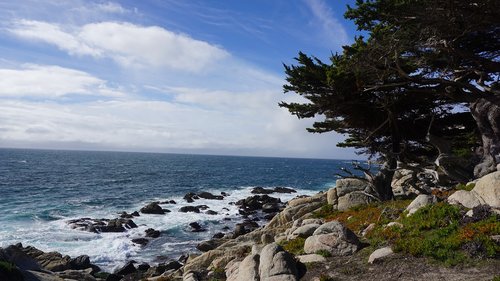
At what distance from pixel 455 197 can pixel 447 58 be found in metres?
6.25

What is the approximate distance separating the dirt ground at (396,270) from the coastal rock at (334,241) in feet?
1.14

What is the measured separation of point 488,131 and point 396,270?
1086 centimetres

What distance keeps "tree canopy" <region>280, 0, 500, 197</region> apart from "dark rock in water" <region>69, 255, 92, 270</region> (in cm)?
1589

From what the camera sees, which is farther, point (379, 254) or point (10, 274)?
point (10, 274)

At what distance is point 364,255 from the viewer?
10773 millimetres

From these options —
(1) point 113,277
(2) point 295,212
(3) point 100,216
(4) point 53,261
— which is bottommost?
(1) point 113,277

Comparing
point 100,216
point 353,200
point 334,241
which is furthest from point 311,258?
point 100,216

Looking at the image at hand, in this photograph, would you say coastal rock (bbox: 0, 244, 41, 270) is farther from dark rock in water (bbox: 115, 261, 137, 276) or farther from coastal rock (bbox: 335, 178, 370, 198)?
coastal rock (bbox: 335, 178, 370, 198)

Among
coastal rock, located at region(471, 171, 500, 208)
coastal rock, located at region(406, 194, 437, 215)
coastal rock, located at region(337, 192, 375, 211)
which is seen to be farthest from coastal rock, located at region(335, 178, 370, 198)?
coastal rock, located at region(471, 171, 500, 208)

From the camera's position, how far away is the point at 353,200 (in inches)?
921

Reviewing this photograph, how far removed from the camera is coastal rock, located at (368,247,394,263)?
10.0 metres

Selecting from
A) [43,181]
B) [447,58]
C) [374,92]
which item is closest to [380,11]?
[447,58]

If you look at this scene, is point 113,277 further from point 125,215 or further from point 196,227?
point 125,215

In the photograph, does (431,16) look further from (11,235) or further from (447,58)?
(11,235)
